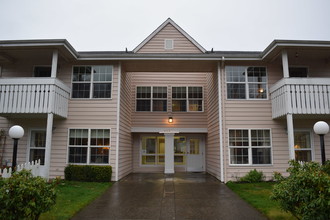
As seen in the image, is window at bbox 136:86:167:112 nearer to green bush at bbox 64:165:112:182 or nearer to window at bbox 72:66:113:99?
window at bbox 72:66:113:99

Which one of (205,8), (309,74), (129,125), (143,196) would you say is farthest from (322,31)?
(143,196)

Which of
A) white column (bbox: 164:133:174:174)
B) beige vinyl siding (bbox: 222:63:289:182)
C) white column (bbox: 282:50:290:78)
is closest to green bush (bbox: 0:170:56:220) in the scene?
beige vinyl siding (bbox: 222:63:289:182)

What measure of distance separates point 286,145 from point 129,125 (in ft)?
25.7

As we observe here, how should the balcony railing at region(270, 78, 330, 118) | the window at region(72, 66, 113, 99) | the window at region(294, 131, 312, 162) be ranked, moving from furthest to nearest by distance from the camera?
the window at region(72, 66, 113, 99) < the window at region(294, 131, 312, 162) < the balcony railing at region(270, 78, 330, 118)

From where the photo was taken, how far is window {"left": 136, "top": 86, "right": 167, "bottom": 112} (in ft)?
46.6

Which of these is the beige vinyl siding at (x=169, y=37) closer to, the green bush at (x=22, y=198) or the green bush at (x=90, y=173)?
the green bush at (x=90, y=173)

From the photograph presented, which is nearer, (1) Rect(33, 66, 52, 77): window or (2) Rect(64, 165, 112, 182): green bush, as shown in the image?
(2) Rect(64, 165, 112, 182): green bush

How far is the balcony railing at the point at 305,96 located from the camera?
909 cm

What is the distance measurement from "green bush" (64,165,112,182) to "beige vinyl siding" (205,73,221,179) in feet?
15.9

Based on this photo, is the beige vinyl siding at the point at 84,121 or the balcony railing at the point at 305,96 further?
the beige vinyl siding at the point at 84,121

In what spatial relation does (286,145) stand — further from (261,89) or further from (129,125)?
(129,125)

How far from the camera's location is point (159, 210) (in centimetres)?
604

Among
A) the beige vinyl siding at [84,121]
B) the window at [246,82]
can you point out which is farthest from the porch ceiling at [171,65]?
the beige vinyl siding at [84,121]

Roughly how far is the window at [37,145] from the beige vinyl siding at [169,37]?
698 centimetres
